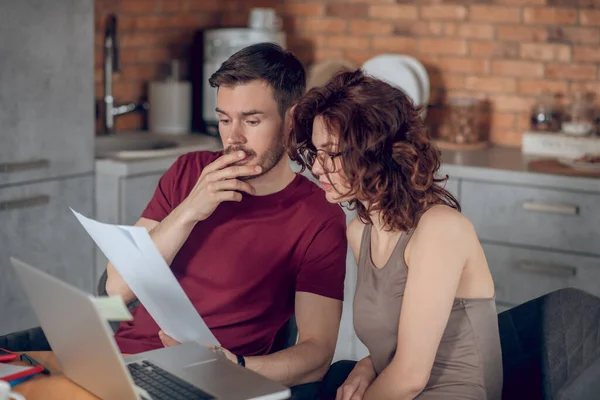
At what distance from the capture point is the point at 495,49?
386 cm

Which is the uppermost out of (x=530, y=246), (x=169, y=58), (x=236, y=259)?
(x=169, y=58)

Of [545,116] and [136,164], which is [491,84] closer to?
[545,116]

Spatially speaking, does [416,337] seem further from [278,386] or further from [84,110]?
[84,110]

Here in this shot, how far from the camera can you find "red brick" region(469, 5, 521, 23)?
3789mm

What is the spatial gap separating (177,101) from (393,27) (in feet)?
3.22

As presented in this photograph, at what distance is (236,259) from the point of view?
2.11 meters

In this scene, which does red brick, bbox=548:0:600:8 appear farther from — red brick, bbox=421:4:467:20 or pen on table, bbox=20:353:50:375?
pen on table, bbox=20:353:50:375

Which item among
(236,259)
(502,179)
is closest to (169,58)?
(502,179)

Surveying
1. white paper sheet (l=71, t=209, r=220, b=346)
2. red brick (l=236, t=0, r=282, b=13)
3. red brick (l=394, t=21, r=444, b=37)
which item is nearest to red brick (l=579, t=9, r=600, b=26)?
red brick (l=394, t=21, r=444, b=37)

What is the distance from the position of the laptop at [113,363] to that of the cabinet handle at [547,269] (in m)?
1.82

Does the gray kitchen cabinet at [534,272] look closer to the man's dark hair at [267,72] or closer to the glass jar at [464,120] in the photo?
the glass jar at [464,120]

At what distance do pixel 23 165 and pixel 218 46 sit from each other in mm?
1166

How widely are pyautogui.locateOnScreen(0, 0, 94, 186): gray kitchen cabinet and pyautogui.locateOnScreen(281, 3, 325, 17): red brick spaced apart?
1.27 metres

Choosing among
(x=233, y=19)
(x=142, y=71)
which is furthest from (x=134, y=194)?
(x=233, y=19)
